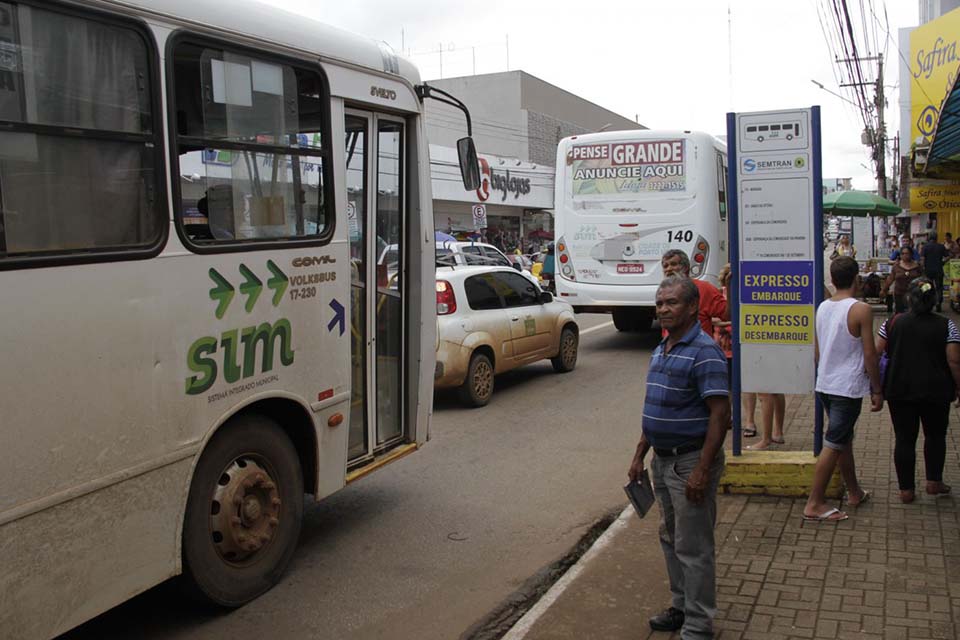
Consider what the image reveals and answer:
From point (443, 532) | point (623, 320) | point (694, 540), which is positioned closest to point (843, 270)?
point (694, 540)

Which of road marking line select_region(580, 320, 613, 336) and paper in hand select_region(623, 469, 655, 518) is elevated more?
paper in hand select_region(623, 469, 655, 518)

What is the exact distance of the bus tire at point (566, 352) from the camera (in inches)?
476

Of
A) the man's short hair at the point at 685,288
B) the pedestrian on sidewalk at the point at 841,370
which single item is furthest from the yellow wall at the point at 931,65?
the man's short hair at the point at 685,288

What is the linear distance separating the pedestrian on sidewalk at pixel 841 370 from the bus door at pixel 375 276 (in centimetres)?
286

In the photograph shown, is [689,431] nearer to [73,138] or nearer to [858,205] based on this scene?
[73,138]

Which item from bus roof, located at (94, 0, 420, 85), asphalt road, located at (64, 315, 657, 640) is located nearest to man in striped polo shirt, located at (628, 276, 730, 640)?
asphalt road, located at (64, 315, 657, 640)

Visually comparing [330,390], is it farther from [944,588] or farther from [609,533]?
[944,588]

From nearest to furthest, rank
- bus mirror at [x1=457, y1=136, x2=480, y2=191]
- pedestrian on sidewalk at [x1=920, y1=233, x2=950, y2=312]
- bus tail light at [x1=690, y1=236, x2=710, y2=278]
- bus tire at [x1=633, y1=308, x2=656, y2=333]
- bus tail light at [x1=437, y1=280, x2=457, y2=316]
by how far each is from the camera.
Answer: bus mirror at [x1=457, y1=136, x2=480, y2=191], bus tail light at [x1=437, y1=280, x2=457, y2=316], bus tail light at [x1=690, y1=236, x2=710, y2=278], bus tire at [x1=633, y1=308, x2=656, y2=333], pedestrian on sidewalk at [x1=920, y1=233, x2=950, y2=312]

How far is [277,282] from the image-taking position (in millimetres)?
4777

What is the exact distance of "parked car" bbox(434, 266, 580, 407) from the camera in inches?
381

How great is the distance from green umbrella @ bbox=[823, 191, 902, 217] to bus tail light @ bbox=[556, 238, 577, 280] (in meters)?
10.4

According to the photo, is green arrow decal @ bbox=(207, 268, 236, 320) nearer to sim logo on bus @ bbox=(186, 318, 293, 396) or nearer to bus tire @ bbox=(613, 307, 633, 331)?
sim logo on bus @ bbox=(186, 318, 293, 396)

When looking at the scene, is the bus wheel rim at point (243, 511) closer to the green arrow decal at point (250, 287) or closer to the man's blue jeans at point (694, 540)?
the green arrow decal at point (250, 287)

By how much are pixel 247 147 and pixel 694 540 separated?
9.87ft
